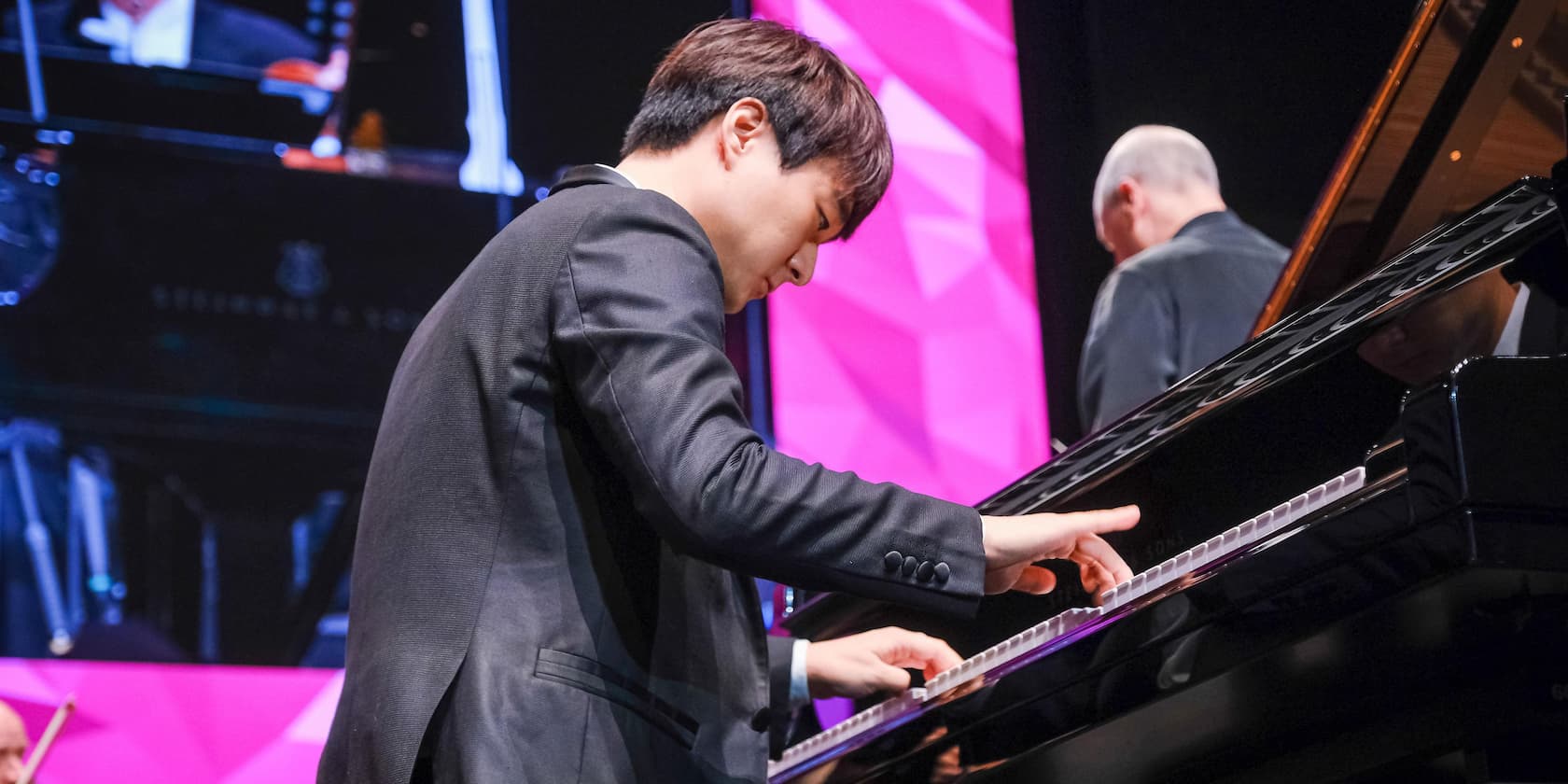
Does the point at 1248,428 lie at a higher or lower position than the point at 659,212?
lower

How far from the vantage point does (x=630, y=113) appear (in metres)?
4.37

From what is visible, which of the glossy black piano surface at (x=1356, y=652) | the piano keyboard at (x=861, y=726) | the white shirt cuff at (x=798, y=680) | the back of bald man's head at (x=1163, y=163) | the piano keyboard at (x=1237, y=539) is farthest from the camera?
the back of bald man's head at (x=1163, y=163)

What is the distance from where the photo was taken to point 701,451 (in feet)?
3.59

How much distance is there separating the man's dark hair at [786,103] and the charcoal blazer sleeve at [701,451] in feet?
0.61

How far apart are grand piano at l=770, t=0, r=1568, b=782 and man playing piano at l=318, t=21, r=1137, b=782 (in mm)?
142

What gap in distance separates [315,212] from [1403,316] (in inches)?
130

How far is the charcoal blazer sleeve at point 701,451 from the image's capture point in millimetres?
1099

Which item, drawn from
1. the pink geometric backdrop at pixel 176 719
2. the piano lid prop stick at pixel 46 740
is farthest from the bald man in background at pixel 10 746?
the pink geometric backdrop at pixel 176 719

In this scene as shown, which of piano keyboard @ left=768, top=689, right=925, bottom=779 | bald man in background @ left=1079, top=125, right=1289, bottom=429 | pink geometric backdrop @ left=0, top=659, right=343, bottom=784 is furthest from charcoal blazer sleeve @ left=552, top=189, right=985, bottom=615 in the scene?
pink geometric backdrop @ left=0, top=659, right=343, bottom=784

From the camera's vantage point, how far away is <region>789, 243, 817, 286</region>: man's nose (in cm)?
142

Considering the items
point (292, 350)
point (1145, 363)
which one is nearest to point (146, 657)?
point (292, 350)

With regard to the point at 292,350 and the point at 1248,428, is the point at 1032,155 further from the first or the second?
the point at 1248,428

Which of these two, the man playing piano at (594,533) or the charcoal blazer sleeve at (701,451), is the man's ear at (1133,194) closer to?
the man playing piano at (594,533)

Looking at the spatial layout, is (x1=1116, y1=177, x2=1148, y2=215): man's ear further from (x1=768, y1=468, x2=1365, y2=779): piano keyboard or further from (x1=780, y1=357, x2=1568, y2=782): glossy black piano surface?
(x1=768, y1=468, x2=1365, y2=779): piano keyboard
